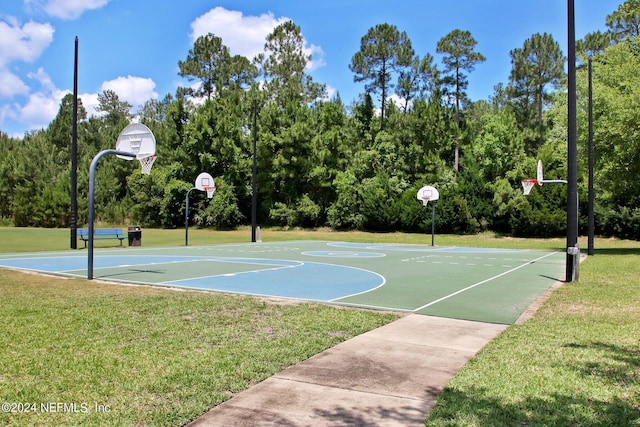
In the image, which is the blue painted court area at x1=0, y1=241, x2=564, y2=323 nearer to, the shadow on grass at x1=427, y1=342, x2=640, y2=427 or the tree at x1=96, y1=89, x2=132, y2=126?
the shadow on grass at x1=427, y1=342, x2=640, y2=427

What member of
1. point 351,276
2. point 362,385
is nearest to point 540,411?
point 362,385

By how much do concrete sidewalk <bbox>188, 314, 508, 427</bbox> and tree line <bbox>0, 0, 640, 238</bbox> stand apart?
1097 inches

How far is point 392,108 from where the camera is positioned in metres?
48.8

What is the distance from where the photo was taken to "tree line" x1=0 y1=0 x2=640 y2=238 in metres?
39.6

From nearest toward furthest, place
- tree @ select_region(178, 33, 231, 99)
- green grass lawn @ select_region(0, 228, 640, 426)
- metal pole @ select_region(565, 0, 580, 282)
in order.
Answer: green grass lawn @ select_region(0, 228, 640, 426), metal pole @ select_region(565, 0, 580, 282), tree @ select_region(178, 33, 231, 99)

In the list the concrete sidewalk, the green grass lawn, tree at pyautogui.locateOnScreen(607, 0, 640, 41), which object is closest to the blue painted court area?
the green grass lawn

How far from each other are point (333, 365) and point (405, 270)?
35.1 ft

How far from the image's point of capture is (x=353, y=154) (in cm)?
4803

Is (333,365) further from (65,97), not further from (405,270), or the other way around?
(65,97)

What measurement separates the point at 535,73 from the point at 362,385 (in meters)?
48.3

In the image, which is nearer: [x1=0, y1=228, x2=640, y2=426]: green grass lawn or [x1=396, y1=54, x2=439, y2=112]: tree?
[x1=0, y1=228, x2=640, y2=426]: green grass lawn

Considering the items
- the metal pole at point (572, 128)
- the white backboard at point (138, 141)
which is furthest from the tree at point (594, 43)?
the white backboard at point (138, 141)

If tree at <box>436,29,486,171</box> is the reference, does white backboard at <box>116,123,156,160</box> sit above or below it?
below

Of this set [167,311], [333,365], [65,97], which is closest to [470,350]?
[333,365]
